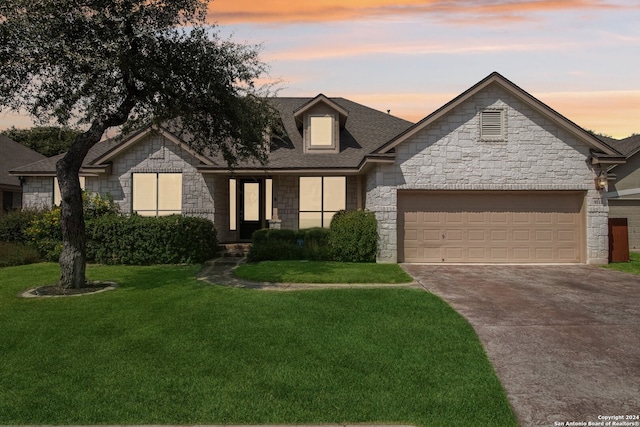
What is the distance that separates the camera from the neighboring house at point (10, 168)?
24.2 metres

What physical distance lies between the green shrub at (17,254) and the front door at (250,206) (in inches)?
301

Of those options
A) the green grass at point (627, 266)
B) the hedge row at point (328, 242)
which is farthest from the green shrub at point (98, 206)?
the green grass at point (627, 266)

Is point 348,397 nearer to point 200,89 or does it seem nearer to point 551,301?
point 551,301

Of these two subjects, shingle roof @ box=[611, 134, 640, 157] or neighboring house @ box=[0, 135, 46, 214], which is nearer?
shingle roof @ box=[611, 134, 640, 157]

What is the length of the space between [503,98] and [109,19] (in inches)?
473

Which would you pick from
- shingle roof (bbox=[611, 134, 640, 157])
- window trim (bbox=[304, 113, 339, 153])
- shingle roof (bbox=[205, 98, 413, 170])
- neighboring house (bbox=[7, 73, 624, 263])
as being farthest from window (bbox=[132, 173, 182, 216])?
shingle roof (bbox=[611, 134, 640, 157])

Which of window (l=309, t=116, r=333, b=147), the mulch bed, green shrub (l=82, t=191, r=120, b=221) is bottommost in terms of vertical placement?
the mulch bed

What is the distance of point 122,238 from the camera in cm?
1441

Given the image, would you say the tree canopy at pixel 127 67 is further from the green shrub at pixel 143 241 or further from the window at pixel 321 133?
the window at pixel 321 133

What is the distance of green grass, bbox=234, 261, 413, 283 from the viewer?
11.0m

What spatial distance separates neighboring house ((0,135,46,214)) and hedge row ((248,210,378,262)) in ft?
49.6

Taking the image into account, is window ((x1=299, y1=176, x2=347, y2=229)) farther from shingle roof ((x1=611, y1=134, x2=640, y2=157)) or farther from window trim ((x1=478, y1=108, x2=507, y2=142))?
shingle roof ((x1=611, y1=134, x2=640, y2=157))

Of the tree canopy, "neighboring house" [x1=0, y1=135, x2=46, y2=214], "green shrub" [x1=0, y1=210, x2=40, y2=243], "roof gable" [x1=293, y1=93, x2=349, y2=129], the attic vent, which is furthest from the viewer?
"neighboring house" [x1=0, y1=135, x2=46, y2=214]

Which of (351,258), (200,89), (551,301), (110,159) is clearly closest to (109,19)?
(200,89)
